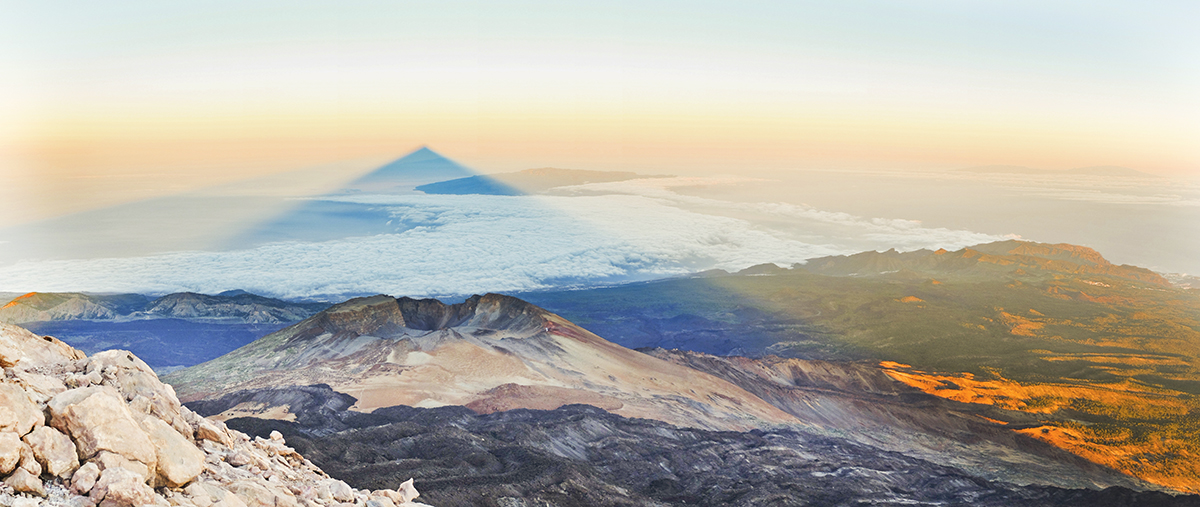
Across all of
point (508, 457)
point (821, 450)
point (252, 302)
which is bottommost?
point (252, 302)

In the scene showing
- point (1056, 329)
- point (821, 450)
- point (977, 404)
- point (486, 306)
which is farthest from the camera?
point (1056, 329)

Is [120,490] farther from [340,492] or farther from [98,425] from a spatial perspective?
[340,492]

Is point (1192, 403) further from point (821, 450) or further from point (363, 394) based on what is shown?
point (363, 394)

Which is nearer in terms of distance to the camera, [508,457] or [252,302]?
[508,457]

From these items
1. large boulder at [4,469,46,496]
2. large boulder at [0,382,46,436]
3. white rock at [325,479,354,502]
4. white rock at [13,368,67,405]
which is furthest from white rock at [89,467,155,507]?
white rock at [325,479,354,502]

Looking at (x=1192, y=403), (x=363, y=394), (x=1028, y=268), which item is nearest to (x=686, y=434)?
(x=363, y=394)

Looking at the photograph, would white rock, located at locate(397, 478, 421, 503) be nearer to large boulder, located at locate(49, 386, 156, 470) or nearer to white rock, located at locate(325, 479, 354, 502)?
white rock, located at locate(325, 479, 354, 502)

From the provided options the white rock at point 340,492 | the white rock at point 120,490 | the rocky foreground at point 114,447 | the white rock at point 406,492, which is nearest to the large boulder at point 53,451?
the rocky foreground at point 114,447
